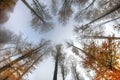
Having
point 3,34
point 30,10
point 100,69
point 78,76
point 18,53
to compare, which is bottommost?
point 78,76

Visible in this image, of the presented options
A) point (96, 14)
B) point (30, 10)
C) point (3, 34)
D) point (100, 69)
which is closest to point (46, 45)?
point (3, 34)

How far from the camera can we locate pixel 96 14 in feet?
69.8

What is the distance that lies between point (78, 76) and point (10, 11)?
37.4 feet

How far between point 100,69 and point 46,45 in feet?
40.3

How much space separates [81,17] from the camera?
77.2ft

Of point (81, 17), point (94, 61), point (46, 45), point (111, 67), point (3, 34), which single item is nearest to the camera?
point (111, 67)

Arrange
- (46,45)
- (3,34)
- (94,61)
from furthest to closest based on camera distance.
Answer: (46,45), (3,34), (94,61)

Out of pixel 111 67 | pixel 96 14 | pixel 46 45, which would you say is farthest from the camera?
pixel 46 45

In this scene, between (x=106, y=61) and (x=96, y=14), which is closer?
(x=106, y=61)

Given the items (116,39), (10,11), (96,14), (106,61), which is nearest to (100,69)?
(106,61)

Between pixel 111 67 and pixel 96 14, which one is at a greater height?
pixel 96 14

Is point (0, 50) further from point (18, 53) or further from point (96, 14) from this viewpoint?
point (96, 14)

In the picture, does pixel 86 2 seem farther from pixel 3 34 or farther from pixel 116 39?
pixel 3 34

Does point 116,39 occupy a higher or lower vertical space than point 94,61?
higher
